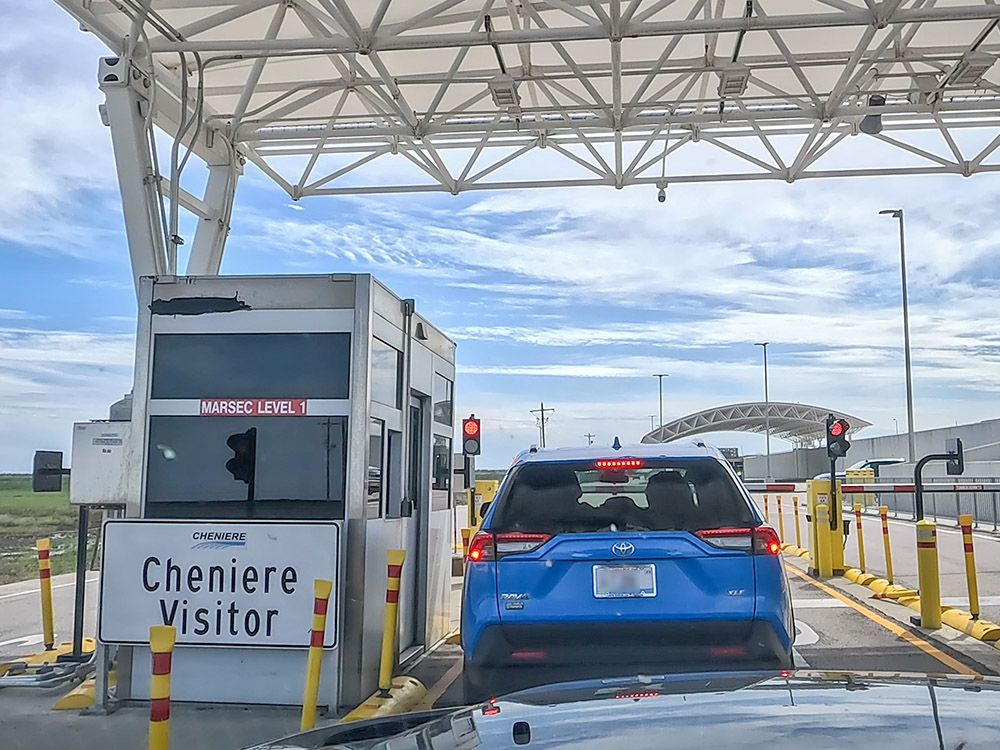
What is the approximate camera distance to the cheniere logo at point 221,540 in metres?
6.32

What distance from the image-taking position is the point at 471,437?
16750mm

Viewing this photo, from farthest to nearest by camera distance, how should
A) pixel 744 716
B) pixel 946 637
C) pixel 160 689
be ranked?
1. pixel 946 637
2. pixel 160 689
3. pixel 744 716

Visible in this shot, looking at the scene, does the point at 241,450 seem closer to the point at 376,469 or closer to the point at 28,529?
the point at 376,469

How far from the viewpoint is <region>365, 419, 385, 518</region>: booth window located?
22.8 feet

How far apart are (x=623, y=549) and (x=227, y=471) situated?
3.02 meters

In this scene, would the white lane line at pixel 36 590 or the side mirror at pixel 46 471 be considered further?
the white lane line at pixel 36 590

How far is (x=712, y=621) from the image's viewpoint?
5.01 metres

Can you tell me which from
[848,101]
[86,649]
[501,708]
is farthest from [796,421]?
[501,708]

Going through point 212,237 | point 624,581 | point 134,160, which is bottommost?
point 624,581

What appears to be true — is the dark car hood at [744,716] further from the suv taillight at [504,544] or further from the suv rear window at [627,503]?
the suv rear window at [627,503]

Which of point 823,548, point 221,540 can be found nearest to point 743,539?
point 221,540

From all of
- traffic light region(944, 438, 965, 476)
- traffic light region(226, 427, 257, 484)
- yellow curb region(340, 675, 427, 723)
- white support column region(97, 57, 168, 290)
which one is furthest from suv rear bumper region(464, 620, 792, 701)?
traffic light region(944, 438, 965, 476)

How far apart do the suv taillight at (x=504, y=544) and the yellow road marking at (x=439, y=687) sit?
1.95m

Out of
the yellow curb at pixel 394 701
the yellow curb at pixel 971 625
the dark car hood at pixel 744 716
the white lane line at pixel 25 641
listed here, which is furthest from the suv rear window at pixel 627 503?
the white lane line at pixel 25 641
